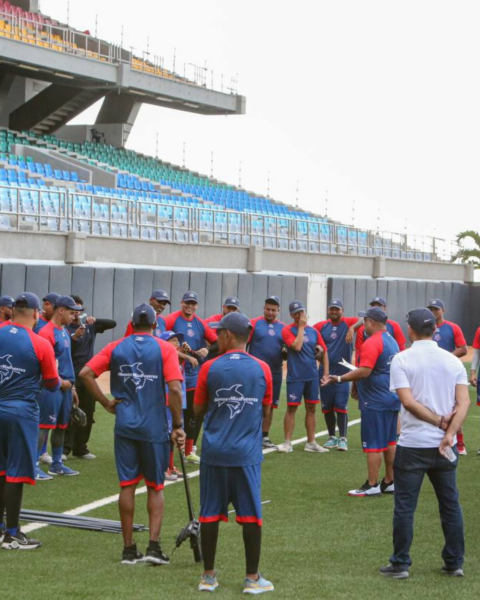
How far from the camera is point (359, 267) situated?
38.2 metres

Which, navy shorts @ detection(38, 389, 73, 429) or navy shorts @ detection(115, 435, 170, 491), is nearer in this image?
navy shorts @ detection(115, 435, 170, 491)

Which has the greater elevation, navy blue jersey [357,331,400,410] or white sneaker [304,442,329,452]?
navy blue jersey [357,331,400,410]

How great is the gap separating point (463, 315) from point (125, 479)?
38.7 meters

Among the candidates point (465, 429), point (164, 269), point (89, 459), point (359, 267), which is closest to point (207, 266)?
point (164, 269)

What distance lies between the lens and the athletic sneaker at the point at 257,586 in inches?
284

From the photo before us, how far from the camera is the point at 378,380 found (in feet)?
36.8

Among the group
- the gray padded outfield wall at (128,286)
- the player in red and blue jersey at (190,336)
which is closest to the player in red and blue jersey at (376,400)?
the player in red and blue jersey at (190,336)

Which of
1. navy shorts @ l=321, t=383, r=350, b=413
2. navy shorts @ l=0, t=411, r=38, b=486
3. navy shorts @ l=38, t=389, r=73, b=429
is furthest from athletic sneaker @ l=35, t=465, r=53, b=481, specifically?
navy shorts @ l=321, t=383, r=350, b=413

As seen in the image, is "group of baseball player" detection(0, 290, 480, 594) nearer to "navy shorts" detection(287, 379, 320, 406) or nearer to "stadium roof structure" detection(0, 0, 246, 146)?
"navy shorts" detection(287, 379, 320, 406)

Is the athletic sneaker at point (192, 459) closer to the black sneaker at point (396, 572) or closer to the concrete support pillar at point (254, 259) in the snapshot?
the black sneaker at point (396, 572)

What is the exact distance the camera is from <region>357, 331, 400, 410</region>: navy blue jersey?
11180 mm

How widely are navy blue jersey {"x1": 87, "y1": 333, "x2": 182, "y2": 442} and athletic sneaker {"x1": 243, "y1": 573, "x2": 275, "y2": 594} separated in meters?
1.42

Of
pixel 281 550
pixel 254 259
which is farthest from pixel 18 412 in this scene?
pixel 254 259

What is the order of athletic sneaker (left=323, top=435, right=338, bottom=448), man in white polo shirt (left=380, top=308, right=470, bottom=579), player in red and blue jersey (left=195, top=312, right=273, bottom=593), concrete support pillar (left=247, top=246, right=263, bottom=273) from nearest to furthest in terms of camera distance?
player in red and blue jersey (left=195, top=312, right=273, bottom=593) → man in white polo shirt (left=380, top=308, right=470, bottom=579) → athletic sneaker (left=323, top=435, right=338, bottom=448) → concrete support pillar (left=247, top=246, right=263, bottom=273)
